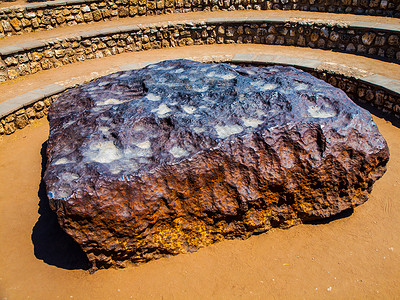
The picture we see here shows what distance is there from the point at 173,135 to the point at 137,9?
18.8ft

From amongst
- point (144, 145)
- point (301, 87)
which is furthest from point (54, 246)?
point (301, 87)

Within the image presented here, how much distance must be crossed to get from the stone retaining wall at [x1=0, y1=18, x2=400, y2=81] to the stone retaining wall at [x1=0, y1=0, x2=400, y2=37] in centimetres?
104

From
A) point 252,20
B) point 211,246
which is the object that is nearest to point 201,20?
point 252,20

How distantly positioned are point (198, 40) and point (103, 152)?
16.3ft

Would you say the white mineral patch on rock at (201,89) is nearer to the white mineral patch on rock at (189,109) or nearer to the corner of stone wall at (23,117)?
the white mineral patch on rock at (189,109)

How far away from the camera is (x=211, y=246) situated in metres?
2.73

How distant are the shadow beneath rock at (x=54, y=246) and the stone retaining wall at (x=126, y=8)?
487cm

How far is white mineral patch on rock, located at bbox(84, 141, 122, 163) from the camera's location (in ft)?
8.16

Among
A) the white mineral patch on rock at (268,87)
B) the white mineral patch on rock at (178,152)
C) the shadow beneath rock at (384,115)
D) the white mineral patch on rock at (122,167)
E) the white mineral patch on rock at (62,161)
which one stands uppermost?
the white mineral patch on rock at (268,87)

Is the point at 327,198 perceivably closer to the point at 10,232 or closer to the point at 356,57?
the point at 10,232

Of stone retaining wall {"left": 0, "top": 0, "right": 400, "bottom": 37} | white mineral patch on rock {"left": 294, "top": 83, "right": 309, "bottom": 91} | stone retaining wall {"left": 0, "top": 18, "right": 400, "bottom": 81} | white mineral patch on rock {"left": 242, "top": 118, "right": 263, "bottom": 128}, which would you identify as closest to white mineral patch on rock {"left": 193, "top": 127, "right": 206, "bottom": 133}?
white mineral patch on rock {"left": 242, "top": 118, "right": 263, "bottom": 128}

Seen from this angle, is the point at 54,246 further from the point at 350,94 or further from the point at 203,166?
the point at 350,94

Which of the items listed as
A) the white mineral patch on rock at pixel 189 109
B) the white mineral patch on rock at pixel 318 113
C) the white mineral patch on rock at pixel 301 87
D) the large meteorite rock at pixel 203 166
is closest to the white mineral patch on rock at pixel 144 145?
the large meteorite rock at pixel 203 166

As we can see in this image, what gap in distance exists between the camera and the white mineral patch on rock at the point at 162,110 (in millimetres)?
2869
